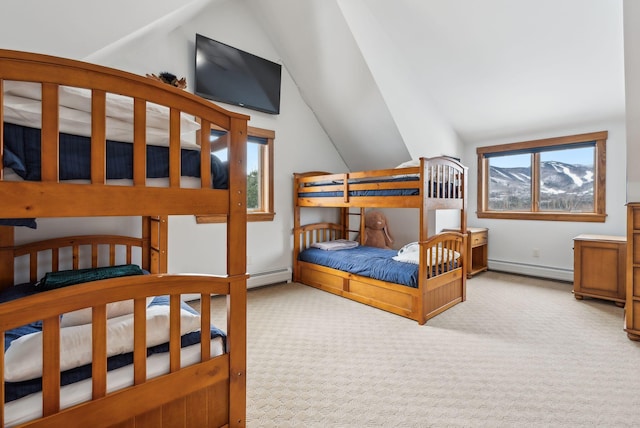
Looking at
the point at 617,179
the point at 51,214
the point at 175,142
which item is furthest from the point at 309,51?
the point at 617,179

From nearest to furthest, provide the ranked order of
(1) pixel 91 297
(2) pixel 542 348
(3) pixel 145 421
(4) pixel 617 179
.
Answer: (1) pixel 91 297 < (3) pixel 145 421 < (2) pixel 542 348 < (4) pixel 617 179

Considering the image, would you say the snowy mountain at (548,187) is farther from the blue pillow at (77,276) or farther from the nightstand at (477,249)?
the blue pillow at (77,276)

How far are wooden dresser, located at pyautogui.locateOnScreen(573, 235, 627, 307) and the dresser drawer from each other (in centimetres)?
112

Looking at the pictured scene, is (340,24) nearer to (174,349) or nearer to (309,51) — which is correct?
(309,51)

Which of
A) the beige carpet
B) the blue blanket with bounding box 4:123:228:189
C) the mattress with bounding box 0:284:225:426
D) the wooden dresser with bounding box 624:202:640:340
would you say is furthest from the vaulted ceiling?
the beige carpet

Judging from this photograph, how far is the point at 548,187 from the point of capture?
4301 millimetres

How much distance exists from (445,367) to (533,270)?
3.16 meters

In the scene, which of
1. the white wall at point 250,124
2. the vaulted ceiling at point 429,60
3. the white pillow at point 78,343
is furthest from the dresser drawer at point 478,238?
the white pillow at point 78,343

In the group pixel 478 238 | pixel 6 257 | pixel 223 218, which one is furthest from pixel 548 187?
pixel 6 257

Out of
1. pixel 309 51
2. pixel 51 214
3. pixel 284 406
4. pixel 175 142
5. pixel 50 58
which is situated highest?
pixel 309 51

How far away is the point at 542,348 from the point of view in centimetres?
226

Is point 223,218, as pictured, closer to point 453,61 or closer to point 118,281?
point 118,281

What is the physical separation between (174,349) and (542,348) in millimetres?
2456

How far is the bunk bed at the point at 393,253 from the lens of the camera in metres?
2.81
